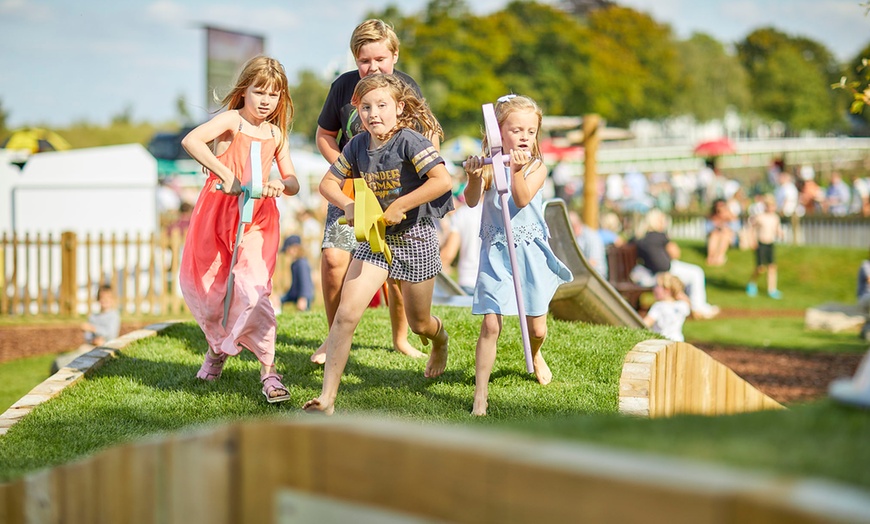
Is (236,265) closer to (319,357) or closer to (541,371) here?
(319,357)

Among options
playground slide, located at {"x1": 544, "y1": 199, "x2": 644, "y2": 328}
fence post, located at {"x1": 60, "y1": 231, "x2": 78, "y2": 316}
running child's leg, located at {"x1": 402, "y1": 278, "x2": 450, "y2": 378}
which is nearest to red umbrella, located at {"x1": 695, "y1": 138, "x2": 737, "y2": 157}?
fence post, located at {"x1": 60, "y1": 231, "x2": 78, "y2": 316}

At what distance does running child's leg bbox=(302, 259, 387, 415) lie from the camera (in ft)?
17.6

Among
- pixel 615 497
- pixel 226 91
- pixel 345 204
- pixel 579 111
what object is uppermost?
pixel 579 111

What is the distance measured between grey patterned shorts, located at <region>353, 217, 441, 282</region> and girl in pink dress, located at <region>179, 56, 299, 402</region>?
71 centimetres

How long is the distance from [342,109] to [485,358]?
211 cm

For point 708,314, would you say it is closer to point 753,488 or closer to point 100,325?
point 100,325

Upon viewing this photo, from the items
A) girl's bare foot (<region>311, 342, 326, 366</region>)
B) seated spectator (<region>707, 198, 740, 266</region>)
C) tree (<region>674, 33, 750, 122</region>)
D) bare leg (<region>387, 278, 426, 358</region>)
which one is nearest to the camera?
girl's bare foot (<region>311, 342, 326, 366</region>)

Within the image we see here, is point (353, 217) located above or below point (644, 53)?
below

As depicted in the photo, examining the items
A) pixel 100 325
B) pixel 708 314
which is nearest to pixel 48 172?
pixel 100 325

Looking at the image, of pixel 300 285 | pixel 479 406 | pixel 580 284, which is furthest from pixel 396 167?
pixel 300 285

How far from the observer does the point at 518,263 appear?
5.98 meters

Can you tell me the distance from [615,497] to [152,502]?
1.42 meters

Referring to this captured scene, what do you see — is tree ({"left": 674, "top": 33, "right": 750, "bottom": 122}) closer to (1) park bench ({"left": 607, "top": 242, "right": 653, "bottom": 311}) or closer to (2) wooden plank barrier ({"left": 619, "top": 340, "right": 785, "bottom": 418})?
(1) park bench ({"left": 607, "top": 242, "right": 653, "bottom": 311})

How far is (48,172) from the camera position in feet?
63.3
